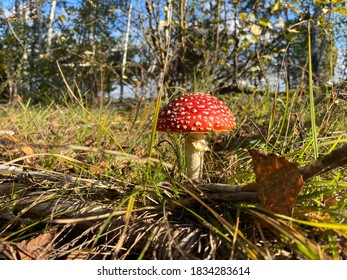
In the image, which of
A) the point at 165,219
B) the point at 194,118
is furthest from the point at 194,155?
the point at 165,219

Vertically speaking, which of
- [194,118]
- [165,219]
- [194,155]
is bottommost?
[165,219]

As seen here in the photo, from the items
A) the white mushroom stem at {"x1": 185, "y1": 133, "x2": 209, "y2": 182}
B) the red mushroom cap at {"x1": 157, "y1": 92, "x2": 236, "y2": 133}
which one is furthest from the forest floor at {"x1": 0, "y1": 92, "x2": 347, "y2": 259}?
the red mushroom cap at {"x1": 157, "y1": 92, "x2": 236, "y2": 133}

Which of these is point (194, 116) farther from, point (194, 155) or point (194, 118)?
point (194, 155)

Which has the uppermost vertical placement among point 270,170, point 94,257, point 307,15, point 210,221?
point 307,15

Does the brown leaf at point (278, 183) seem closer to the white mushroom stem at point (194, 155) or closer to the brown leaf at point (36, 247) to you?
the white mushroom stem at point (194, 155)

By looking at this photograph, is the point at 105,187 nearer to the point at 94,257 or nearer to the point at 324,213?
the point at 94,257
